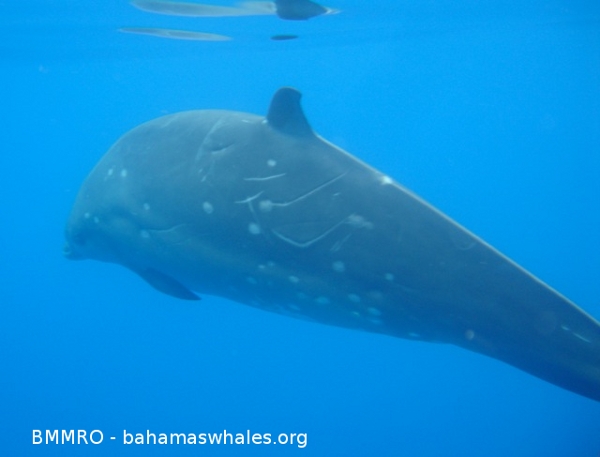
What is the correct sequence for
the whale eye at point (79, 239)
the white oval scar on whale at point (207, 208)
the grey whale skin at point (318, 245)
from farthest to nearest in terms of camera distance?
the whale eye at point (79, 239) → the white oval scar on whale at point (207, 208) → the grey whale skin at point (318, 245)

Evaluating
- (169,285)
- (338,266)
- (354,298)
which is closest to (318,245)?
(338,266)

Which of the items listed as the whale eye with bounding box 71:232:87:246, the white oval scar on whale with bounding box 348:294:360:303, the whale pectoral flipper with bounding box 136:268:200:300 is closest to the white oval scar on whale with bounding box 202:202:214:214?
the whale pectoral flipper with bounding box 136:268:200:300

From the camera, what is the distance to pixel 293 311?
5.59 m

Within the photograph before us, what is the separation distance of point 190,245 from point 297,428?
1877 centimetres

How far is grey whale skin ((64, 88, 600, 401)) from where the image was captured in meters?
4.02

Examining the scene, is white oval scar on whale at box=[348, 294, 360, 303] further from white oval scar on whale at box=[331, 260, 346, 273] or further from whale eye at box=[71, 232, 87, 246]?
whale eye at box=[71, 232, 87, 246]

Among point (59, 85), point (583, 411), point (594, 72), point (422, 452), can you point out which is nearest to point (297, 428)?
point (422, 452)

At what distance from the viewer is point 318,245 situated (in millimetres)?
4789

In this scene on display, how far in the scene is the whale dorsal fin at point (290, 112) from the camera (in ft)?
15.9

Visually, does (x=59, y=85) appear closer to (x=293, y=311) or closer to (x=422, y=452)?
(x=422, y=452)

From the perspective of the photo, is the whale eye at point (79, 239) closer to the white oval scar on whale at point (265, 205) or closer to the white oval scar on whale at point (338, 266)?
the white oval scar on whale at point (265, 205)

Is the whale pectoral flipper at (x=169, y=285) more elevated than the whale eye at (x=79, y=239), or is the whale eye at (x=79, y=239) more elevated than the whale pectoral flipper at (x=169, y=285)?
the whale eye at (x=79, y=239)

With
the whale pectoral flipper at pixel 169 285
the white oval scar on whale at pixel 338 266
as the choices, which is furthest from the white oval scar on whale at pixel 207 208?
the whale pectoral flipper at pixel 169 285


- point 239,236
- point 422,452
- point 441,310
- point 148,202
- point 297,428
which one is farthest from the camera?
point 297,428
